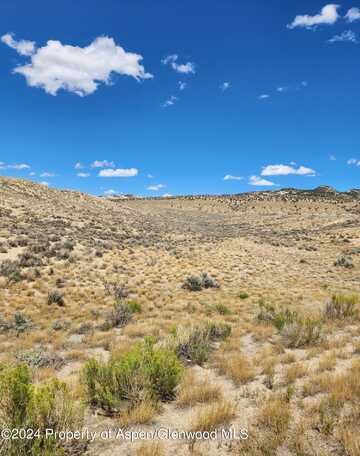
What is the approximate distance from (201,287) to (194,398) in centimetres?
1235

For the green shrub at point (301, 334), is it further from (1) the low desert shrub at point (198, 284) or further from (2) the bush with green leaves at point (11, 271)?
(2) the bush with green leaves at point (11, 271)

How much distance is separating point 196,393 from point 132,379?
3.73 feet

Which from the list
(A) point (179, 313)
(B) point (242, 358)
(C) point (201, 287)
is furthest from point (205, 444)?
(C) point (201, 287)

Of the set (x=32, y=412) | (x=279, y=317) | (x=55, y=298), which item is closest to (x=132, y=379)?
(x=32, y=412)

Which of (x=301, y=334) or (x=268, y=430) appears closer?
(x=268, y=430)

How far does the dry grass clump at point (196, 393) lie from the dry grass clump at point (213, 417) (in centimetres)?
38

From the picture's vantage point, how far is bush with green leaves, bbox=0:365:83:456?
4.02 m

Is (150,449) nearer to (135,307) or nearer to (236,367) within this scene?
(236,367)

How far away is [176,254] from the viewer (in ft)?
92.2

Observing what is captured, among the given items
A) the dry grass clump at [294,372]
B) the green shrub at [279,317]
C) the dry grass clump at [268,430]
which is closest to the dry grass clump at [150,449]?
the dry grass clump at [268,430]

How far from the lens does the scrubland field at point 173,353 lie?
14.7ft

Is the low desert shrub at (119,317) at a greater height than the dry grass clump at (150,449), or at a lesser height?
greater

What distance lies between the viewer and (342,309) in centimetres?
1152

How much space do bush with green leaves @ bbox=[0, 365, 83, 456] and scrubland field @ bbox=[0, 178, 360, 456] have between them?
16 millimetres
